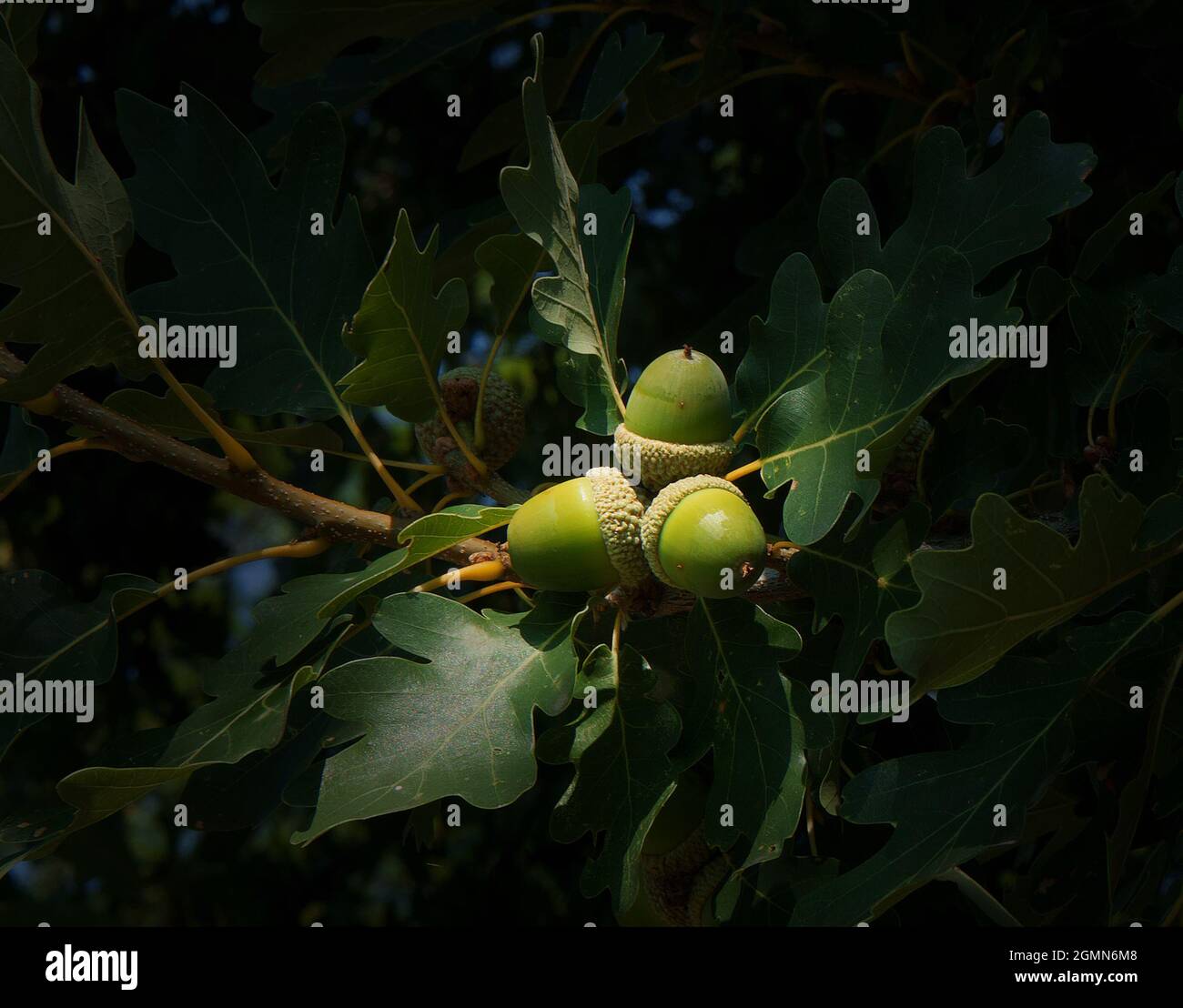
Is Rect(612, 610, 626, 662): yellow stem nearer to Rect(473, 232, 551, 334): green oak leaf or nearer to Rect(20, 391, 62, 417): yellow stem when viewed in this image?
Rect(473, 232, 551, 334): green oak leaf

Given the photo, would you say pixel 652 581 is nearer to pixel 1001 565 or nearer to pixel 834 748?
pixel 834 748

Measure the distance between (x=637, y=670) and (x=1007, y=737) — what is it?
0.34 meters

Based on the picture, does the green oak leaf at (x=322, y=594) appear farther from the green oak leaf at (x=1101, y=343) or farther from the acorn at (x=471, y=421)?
the green oak leaf at (x=1101, y=343)

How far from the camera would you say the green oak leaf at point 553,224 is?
3.73ft

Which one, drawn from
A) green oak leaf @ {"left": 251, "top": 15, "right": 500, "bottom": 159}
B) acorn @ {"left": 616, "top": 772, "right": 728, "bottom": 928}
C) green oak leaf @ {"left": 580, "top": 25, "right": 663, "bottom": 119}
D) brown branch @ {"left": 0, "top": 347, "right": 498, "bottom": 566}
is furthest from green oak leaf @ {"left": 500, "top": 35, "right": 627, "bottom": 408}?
green oak leaf @ {"left": 251, "top": 15, "right": 500, "bottom": 159}

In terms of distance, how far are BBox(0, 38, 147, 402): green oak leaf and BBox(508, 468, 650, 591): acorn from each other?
45 cm

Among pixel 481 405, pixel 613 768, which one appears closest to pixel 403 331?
pixel 481 405

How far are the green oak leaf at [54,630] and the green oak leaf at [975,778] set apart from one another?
0.74m

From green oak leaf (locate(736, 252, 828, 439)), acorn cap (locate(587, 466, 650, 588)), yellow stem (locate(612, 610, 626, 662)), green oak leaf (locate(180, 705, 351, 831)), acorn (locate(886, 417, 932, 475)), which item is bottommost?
green oak leaf (locate(180, 705, 351, 831))

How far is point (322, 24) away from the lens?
1630 mm

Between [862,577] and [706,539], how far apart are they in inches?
6.9

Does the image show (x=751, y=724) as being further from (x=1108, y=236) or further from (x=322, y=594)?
(x=1108, y=236)

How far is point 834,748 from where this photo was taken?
122 cm

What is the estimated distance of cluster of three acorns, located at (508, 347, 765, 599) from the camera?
108 centimetres
